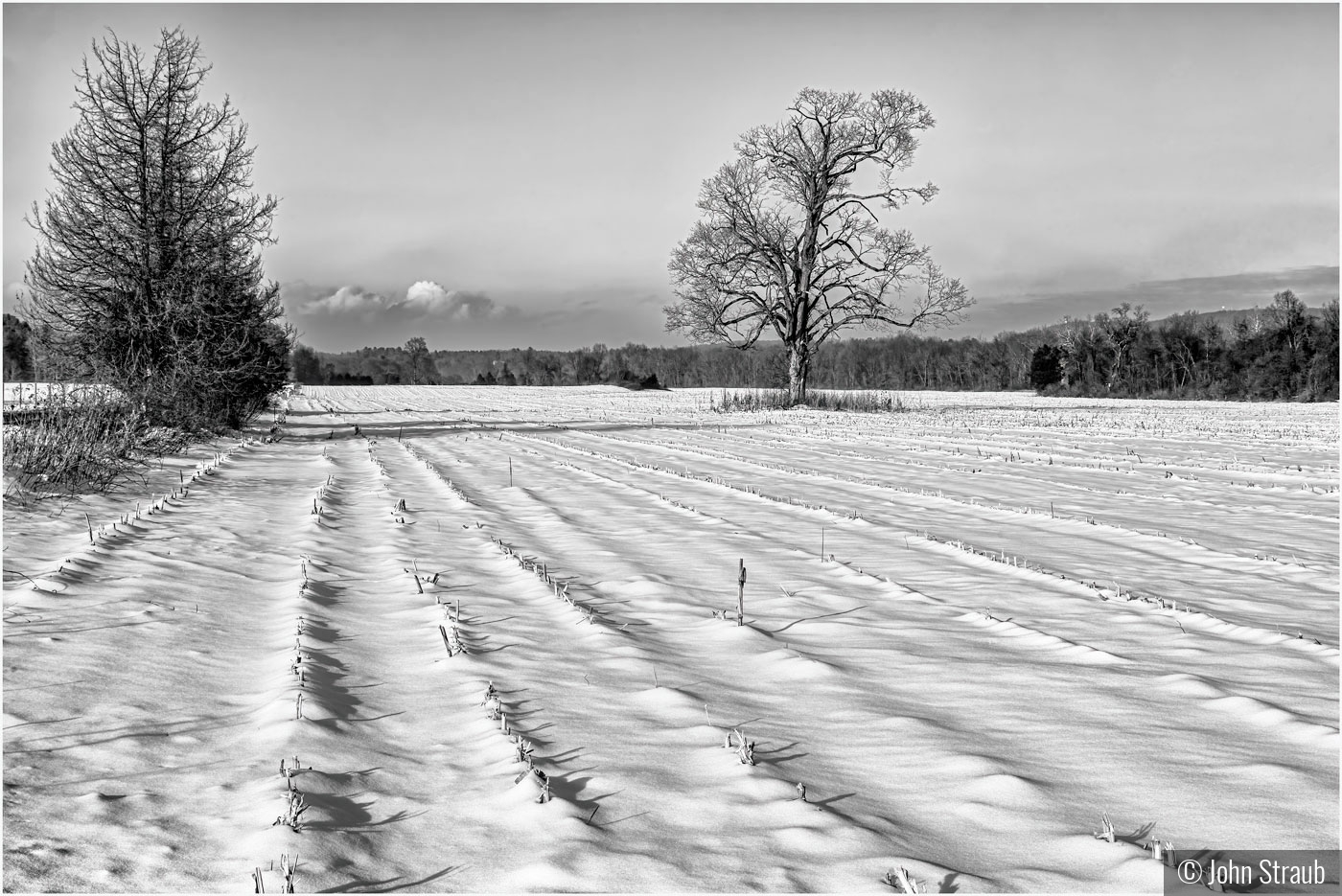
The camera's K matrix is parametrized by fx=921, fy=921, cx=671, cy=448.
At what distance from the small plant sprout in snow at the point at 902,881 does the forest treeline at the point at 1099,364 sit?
21.1 metres

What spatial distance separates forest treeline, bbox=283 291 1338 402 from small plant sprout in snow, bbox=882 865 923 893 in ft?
79.6

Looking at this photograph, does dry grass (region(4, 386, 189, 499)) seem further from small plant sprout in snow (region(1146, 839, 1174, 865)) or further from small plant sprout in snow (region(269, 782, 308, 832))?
small plant sprout in snow (region(1146, 839, 1174, 865))

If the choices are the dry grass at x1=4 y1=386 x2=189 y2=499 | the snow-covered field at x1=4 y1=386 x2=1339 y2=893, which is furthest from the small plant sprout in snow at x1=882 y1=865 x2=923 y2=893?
the dry grass at x1=4 y1=386 x2=189 y2=499

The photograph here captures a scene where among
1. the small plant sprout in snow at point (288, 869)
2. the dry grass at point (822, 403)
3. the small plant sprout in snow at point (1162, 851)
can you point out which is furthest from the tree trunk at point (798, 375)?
the small plant sprout in snow at point (288, 869)

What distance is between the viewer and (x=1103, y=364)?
242 ft

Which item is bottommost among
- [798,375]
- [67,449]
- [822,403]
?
[67,449]

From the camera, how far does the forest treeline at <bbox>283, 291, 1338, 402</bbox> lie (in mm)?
55531

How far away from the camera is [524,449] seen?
17.0 meters

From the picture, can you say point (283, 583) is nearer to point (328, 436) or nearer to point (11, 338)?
point (328, 436)

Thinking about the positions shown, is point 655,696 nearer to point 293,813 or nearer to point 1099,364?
point 293,813

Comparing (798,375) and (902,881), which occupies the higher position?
(798,375)

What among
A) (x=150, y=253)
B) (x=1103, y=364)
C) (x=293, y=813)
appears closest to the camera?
(x=293, y=813)

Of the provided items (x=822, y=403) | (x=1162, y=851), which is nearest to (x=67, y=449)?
(x=1162, y=851)

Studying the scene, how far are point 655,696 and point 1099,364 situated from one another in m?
78.5
